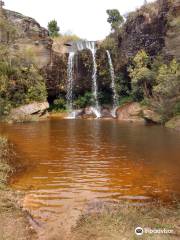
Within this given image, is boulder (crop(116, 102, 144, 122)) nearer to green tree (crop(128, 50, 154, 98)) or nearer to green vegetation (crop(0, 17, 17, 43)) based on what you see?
green tree (crop(128, 50, 154, 98))

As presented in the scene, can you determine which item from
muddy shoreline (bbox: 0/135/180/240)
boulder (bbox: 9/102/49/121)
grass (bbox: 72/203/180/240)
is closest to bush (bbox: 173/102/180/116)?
boulder (bbox: 9/102/49/121)

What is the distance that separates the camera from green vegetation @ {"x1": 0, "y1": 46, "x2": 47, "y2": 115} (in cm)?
2805

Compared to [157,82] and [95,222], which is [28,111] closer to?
[157,82]

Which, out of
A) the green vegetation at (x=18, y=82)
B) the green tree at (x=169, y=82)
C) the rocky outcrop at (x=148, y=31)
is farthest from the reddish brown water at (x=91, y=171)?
the rocky outcrop at (x=148, y=31)

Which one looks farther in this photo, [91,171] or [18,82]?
[18,82]

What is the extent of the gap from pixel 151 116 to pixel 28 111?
1030cm

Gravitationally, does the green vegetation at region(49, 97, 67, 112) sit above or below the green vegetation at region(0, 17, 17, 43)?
below

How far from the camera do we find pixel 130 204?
663 centimetres

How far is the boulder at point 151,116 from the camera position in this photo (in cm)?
2453

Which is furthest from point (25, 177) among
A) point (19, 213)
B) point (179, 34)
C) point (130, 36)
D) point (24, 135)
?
point (130, 36)

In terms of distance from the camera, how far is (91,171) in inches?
372

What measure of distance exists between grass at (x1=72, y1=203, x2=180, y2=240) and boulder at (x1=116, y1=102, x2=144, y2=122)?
21392 mm

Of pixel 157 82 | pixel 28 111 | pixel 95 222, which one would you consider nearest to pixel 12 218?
pixel 95 222

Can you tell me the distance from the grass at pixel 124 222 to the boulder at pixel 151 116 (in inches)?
724
